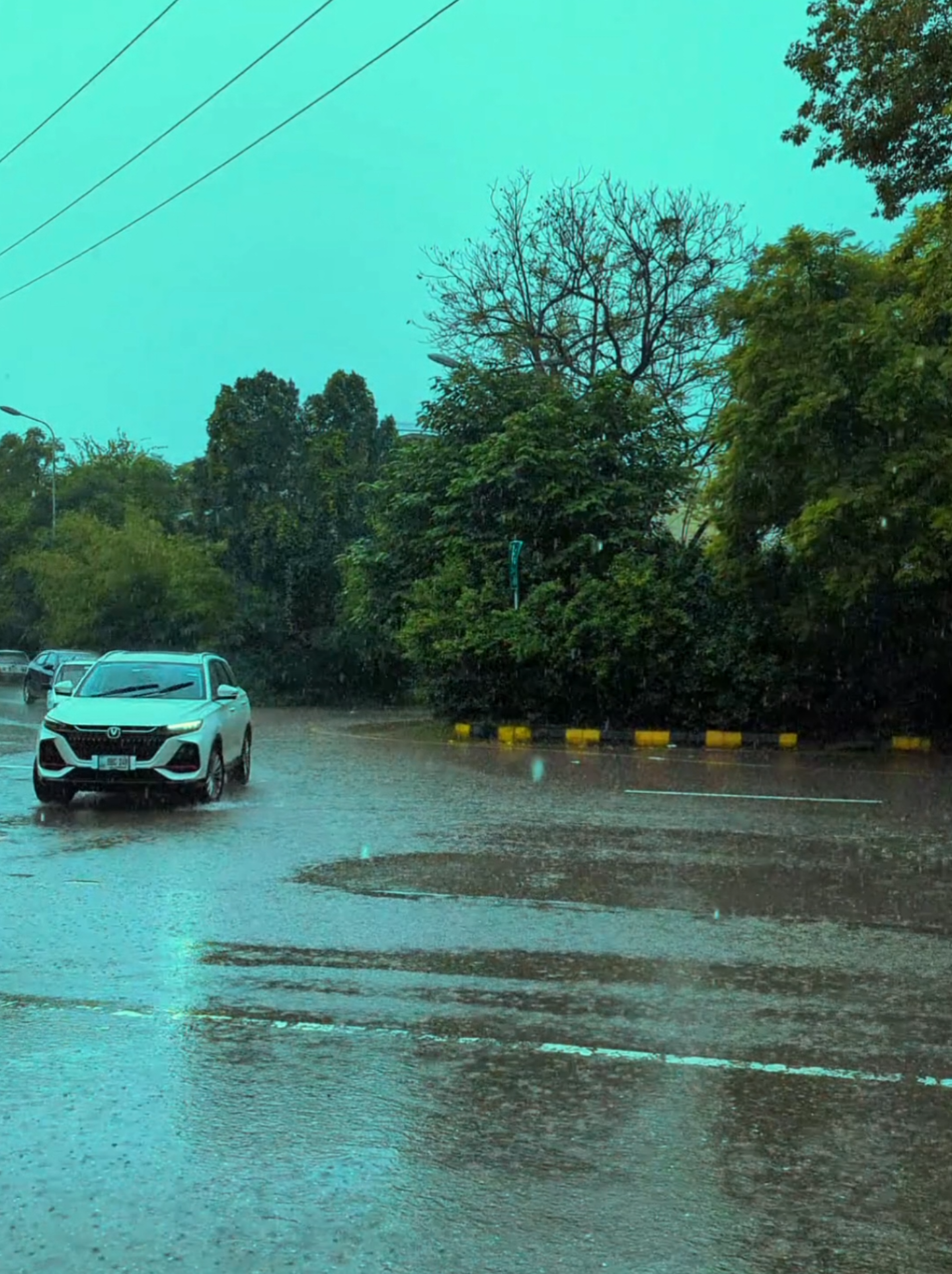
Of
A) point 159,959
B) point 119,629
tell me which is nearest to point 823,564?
point 159,959

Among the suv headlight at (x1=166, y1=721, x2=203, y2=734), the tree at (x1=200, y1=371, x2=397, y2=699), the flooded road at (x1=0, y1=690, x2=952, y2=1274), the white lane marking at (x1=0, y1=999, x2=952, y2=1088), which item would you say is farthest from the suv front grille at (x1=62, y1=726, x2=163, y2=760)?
the tree at (x1=200, y1=371, x2=397, y2=699)

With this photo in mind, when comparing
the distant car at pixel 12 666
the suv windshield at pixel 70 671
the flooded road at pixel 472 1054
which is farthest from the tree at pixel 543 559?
the distant car at pixel 12 666

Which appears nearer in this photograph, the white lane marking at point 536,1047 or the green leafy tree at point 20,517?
the white lane marking at point 536,1047

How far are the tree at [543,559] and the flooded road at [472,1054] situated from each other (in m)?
11.6

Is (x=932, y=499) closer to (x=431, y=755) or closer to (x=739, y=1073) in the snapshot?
(x=431, y=755)

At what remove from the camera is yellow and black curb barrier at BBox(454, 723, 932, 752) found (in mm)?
21875

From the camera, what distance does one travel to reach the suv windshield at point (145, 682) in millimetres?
14039

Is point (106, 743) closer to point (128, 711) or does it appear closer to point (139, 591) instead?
point (128, 711)

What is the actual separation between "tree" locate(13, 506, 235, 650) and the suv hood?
2594 cm

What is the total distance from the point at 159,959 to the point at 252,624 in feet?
102

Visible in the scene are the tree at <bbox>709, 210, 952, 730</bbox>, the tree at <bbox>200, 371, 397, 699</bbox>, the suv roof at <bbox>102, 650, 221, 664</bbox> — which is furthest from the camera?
the tree at <bbox>200, 371, 397, 699</bbox>

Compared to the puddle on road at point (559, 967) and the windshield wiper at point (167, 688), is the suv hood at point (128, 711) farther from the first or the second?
the puddle on road at point (559, 967)

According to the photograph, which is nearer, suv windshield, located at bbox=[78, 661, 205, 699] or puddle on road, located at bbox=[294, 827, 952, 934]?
puddle on road, located at bbox=[294, 827, 952, 934]

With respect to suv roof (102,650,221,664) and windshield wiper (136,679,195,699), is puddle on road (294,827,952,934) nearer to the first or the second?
windshield wiper (136,679,195,699)
